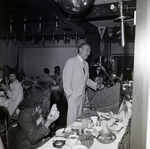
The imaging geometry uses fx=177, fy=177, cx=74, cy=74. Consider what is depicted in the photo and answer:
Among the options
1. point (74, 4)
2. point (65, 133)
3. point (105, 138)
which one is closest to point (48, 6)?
point (74, 4)

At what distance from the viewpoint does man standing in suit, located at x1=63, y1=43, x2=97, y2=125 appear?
3082mm

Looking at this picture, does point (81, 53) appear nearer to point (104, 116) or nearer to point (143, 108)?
point (104, 116)

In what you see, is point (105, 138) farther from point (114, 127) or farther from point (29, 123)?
point (29, 123)

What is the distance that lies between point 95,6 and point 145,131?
3.92 meters

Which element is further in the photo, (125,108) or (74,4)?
(125,108)

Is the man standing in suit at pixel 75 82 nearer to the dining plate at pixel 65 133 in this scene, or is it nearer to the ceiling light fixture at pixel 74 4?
the ceiling light fixture at pixel 74 4

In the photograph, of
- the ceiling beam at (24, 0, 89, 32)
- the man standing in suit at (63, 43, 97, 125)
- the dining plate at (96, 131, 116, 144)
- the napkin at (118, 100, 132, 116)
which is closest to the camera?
the dining plate at (96, 131, 116, 144)

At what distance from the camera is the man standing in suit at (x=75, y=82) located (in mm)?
3082

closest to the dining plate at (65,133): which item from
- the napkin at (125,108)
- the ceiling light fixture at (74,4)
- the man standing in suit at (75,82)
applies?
the napkin at (125,108)

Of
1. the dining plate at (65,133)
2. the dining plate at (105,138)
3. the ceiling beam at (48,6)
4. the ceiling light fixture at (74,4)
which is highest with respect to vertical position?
the ceiling beam at (48,6)

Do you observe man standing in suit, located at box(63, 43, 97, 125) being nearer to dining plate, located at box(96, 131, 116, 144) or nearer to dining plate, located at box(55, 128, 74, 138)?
dining plate, located at box(55, 128, 74, 138)

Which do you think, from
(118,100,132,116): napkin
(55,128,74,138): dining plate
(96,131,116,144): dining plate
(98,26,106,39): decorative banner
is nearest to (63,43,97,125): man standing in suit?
(118,100,132,116): napkin

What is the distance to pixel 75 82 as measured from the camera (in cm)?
314

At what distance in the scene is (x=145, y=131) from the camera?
35.0 inches
